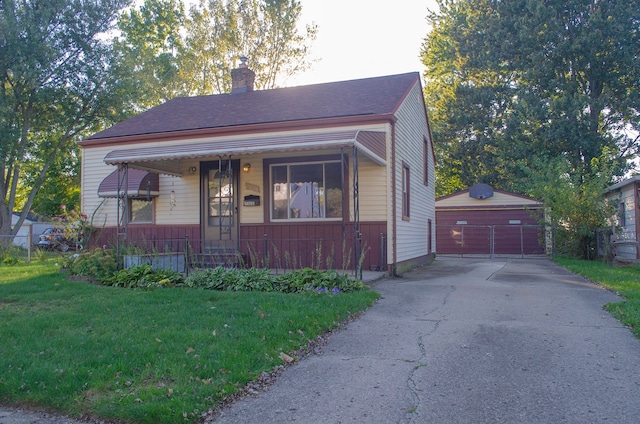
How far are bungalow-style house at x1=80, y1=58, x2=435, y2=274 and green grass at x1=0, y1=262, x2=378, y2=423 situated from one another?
2680 millimetres

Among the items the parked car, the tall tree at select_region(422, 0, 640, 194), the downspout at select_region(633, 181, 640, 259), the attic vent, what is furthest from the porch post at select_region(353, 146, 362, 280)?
the tall tree at select_region(422, 0, 640, 194)

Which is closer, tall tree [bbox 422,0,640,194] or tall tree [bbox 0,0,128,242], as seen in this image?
tall tree [bbox 0,0,128,242]

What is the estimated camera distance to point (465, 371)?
4.72 m

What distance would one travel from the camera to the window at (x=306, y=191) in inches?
476

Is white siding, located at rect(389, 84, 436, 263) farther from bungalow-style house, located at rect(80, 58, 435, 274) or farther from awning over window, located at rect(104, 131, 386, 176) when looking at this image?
awning over window, located at rect(104, 131, 386, 176)

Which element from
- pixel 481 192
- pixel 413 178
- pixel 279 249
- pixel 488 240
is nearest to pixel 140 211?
pixel 279 249

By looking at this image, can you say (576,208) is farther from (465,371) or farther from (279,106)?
(465,371)

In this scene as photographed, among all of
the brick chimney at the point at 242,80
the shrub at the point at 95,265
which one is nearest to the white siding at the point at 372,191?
the shrub at the point at 95,265

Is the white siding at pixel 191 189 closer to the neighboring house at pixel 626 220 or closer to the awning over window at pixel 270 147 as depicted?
the awning over window at pixel 270 147

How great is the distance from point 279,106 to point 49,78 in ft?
47.1

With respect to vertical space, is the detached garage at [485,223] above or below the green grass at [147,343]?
above

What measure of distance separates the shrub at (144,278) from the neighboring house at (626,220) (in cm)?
1329

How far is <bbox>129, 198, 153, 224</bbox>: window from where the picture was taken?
46.2 ft

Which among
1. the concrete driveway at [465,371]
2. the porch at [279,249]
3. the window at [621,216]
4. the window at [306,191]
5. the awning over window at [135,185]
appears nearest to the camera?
the concrete driveway at [465,371]
